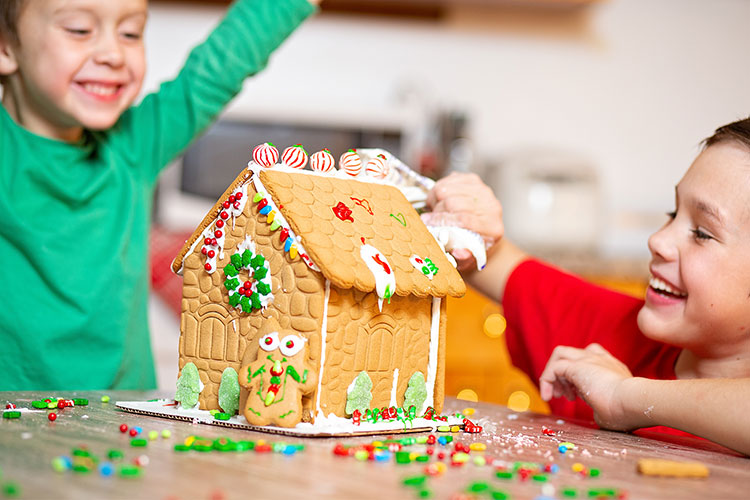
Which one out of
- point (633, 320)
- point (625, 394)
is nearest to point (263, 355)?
point (625, 394)

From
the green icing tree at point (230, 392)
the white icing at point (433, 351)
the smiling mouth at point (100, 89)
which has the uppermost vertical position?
the smiling mouth at point (100, 89)

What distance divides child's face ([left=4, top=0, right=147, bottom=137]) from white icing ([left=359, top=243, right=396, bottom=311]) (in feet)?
2.21

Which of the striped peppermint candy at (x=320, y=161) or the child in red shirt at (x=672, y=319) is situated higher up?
the striped peppermint candy at (x=320, y=161)

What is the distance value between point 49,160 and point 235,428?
75 centimetres

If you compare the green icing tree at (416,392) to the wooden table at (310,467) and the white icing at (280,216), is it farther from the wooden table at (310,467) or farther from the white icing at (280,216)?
the white icing at (280,216)

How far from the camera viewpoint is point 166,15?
323cm

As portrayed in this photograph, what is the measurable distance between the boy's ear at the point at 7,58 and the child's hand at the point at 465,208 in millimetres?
737

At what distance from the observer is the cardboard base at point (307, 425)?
2.80 feet

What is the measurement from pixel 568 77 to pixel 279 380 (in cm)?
280

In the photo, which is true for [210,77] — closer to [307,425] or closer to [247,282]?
[247,282]

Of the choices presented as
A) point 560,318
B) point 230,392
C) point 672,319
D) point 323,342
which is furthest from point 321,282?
point 560,318

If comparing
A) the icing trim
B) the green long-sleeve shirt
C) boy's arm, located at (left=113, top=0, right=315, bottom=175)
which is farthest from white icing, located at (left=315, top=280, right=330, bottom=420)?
boy's arm, located at (left=113, top=0, right=315, bottom=175)

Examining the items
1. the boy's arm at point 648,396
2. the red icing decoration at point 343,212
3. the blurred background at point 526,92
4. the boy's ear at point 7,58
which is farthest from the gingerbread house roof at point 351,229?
the blurred background at point 526,92

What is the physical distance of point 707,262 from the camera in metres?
1.08
